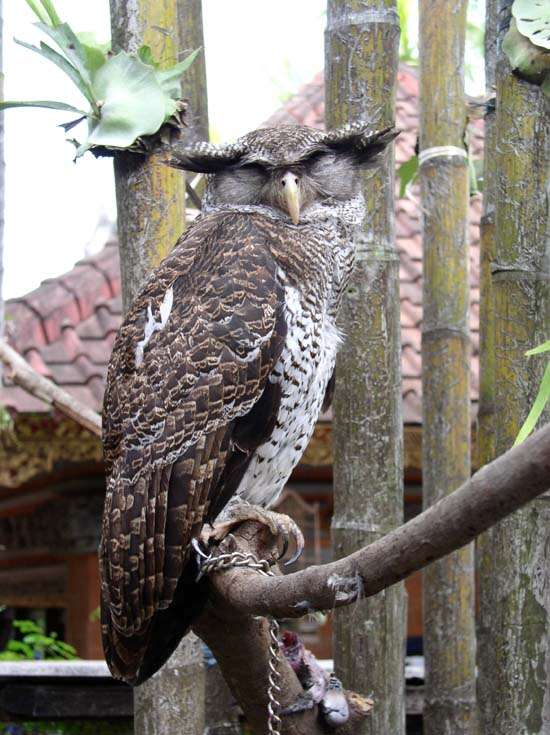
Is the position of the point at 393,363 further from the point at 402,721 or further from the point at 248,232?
the point at 402,721

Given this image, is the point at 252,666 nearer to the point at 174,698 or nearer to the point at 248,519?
the point at 248,519

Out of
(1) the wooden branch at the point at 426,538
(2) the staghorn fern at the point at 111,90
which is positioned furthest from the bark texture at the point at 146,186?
(1) the wooden branch at the point at 426,538

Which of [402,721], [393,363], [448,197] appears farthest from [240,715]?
[448,197]

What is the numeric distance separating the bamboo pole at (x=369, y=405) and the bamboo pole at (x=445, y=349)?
18.0 inches

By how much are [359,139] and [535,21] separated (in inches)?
21.1

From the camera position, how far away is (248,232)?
8.46ft

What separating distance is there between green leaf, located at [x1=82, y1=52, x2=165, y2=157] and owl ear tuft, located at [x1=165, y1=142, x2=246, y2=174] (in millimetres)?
112

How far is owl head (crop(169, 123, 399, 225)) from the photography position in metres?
2.62

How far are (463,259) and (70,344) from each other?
2.24m

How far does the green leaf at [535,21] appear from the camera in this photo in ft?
7.21

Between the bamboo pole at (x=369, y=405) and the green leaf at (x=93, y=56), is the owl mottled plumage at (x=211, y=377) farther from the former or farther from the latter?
the green leaf at (x=93, y=56)

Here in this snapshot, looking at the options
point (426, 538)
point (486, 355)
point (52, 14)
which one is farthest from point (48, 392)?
point (426, 538)

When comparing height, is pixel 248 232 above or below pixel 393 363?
above

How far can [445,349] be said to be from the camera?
3131 millimetres
